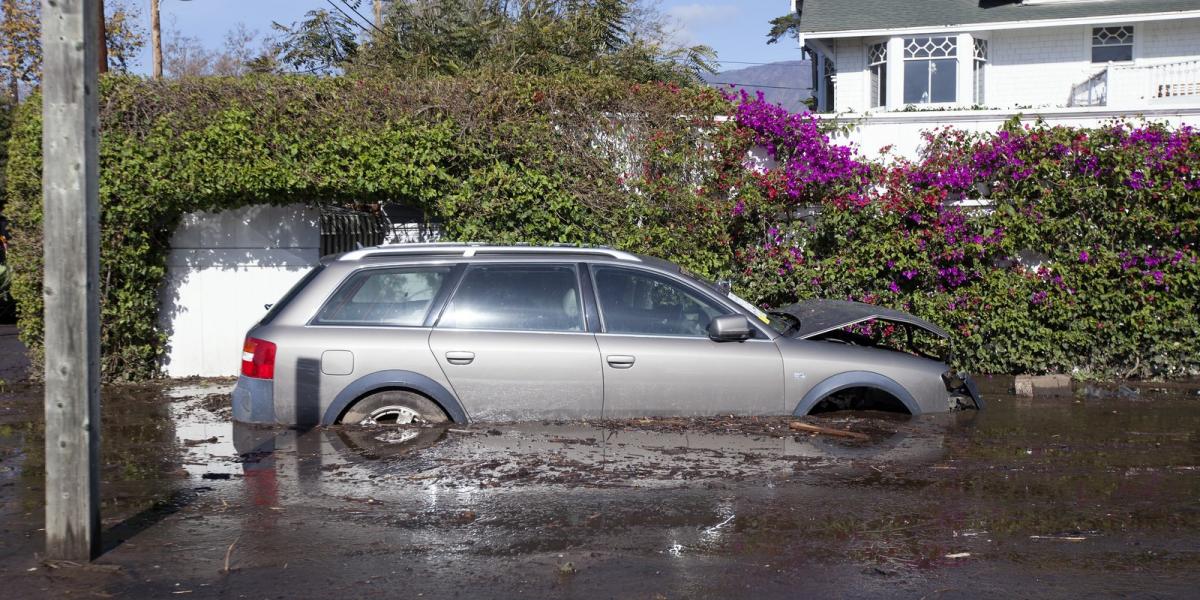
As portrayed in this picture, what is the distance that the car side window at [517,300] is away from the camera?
693 centimetres

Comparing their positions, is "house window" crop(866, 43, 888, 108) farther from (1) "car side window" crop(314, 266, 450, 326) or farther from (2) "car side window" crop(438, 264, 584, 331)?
(1) "car side window" crop(314, 266, 450, 326)

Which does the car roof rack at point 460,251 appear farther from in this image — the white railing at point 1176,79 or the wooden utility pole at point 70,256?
the white railing at point 1176,79

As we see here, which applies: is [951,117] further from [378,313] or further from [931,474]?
[378,313]

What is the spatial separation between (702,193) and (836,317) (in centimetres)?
326

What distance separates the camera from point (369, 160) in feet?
32.1

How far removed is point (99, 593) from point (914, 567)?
3535 millimetres

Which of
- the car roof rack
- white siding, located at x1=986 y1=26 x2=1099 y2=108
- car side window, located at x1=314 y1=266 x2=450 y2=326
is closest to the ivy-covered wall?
the car roof rack

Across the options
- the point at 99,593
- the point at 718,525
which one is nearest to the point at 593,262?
the point at 718,525

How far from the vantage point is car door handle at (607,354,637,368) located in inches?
270

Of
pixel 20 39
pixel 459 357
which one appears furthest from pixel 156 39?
pixel 459 357

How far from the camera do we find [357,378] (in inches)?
265

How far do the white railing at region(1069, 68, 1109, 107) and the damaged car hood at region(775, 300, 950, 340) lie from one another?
15810mm

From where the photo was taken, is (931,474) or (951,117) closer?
(931,474)

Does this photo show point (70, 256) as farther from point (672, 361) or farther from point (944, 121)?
point (944, 121)
